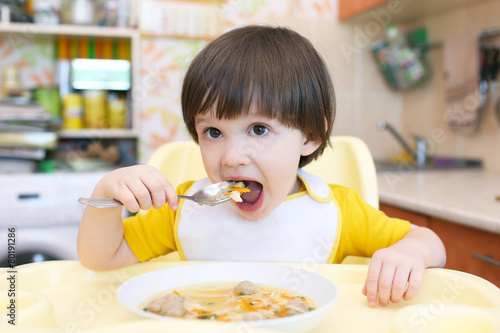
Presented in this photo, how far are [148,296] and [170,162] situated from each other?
59 centimetres

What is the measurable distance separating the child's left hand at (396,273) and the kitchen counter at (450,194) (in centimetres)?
58

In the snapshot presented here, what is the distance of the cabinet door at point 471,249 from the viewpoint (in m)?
1.25

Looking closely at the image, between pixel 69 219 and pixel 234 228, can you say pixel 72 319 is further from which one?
pixel 69 219

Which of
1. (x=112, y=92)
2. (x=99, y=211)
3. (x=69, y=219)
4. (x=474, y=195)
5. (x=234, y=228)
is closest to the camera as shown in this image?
(x=99, y=211)

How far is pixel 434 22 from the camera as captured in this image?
2.48 metres

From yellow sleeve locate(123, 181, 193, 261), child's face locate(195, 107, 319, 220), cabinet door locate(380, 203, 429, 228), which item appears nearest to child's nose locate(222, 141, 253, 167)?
child's face locate(195, 107, 319, 220)

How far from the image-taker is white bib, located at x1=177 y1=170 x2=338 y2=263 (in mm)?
884

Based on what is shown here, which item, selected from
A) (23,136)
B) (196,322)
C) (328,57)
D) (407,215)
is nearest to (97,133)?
(23,136)

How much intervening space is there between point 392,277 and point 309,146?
1.08 feet

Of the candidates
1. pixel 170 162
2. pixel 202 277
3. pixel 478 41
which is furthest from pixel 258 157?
pixel 478 41

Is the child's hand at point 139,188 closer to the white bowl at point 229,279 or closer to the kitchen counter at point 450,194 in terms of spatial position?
the white bowl at point 229,279

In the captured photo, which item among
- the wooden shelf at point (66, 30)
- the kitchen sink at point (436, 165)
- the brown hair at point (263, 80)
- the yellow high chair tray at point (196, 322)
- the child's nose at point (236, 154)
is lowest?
the yellow high chair tray at point (196, 322)

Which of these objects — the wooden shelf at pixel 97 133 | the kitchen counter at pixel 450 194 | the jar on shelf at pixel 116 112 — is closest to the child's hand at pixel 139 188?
the kitchen counter at pixel 450 194

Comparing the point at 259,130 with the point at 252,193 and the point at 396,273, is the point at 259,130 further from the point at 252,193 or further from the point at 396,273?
the point at 396,273
